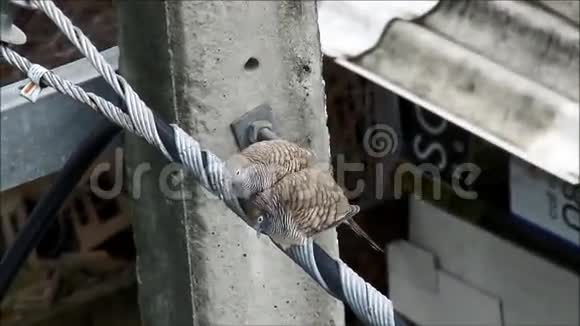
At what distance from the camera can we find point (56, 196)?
1.33m

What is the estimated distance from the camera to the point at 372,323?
799 mm

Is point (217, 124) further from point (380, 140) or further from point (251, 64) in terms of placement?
point (380, 140)

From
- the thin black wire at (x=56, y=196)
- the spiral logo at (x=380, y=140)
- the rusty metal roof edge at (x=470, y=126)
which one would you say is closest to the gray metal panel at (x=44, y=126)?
the thin black wire at (x=56, y=196)

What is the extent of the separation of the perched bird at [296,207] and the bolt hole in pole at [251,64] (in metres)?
0.13

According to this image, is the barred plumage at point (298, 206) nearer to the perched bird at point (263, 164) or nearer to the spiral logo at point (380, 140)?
the perched bird at point (263, 164)

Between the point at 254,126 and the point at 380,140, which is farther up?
the point at 254,126

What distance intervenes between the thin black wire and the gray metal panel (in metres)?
0.07

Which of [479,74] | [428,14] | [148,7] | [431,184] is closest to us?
[148,7]

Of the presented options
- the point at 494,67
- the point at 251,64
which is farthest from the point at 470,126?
the point at 251,64

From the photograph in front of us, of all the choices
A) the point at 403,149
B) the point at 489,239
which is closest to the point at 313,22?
the point at 403,149

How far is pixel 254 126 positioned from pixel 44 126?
21.7 inches

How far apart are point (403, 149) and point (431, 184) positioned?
0.18m

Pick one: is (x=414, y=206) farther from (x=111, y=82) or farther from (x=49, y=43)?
(x=111, y=82)

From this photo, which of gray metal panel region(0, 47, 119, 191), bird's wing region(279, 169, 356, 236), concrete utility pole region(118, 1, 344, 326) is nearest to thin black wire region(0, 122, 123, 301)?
gray metal panel region(0, 47, 119, 191)
